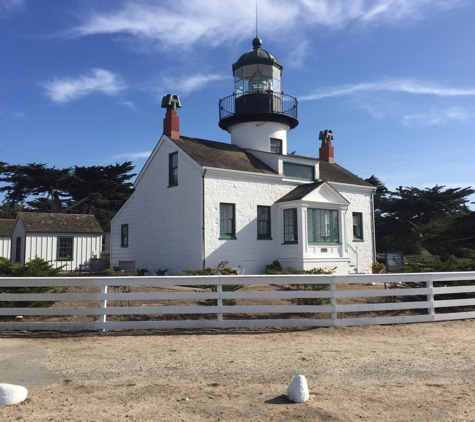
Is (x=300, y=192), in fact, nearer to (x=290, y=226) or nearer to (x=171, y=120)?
(x=290, y=226)

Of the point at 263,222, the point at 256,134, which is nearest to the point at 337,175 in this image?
the point at 256,134

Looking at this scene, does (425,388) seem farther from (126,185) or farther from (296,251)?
(126,185)

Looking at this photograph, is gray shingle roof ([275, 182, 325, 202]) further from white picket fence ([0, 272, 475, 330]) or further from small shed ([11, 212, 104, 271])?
small shed ([11, 212, 104, 271])

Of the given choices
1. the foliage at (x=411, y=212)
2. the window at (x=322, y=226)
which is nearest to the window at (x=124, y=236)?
the window at (x=322, y=226)

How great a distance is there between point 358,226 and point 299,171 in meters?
4.69

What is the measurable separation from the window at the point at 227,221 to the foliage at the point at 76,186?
23.8 metres

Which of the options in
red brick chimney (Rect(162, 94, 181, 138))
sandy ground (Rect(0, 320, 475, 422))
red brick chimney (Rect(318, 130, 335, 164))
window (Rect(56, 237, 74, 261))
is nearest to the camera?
sandy ground (Rect(0, 320, 475, 422))

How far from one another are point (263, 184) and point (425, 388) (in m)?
15.8

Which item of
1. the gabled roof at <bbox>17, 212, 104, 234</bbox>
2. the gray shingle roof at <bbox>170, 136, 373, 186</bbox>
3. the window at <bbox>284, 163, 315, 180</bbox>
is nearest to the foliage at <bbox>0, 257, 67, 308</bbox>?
the gray shingle roof at <bbox>170, 136, 373, 186</bbox>

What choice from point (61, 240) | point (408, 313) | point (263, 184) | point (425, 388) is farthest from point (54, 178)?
point (425, 388)

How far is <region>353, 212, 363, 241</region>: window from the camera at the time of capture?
24.3 meters

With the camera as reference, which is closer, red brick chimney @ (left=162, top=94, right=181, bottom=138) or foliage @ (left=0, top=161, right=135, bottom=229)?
red brick chimney @ (left=162, top=94, right=181, bottom=138)

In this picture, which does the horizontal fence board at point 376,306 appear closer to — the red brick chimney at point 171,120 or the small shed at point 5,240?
the red brick chimney at point 171,120

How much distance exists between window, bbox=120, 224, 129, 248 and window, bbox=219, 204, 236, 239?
20.5 ft
